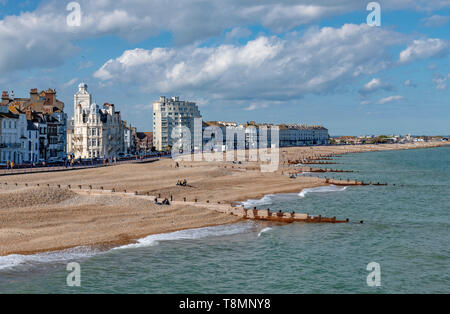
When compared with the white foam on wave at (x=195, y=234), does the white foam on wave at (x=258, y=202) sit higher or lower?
higher

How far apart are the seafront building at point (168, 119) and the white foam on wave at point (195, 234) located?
483ft

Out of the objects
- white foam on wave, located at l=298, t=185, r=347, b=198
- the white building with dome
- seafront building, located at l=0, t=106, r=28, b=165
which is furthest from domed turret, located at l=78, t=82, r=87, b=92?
white foam on wave, located at l=298, t=185, r=347, b=198

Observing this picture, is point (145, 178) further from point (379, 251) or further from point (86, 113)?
point (86, 113)

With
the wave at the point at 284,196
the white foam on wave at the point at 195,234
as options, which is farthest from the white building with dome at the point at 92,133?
the white foam on wave at the point at 195,234

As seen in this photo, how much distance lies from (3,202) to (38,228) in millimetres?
7632

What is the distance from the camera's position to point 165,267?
25.2m

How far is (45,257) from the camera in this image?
25875 millimetres

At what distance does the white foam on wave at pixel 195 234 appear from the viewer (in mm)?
29902

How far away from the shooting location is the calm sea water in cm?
2244

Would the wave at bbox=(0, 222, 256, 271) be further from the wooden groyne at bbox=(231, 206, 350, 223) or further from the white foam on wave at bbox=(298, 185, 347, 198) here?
the white foam on wave at bbox=(298, 185, 347, 198)

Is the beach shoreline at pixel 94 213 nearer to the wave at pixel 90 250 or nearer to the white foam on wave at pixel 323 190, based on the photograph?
the wave at pixel 90 250

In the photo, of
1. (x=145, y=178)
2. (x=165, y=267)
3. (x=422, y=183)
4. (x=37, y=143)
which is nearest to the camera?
(x=165, y=267)
